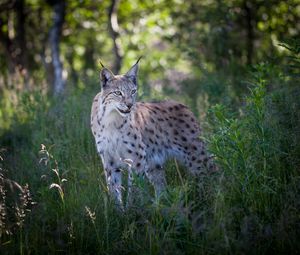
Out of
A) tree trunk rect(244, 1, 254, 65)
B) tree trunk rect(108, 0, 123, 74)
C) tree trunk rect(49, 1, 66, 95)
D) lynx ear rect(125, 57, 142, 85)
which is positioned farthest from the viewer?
tree trunk rect(49, 1, 66, 95)

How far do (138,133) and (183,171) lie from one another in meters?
0.88

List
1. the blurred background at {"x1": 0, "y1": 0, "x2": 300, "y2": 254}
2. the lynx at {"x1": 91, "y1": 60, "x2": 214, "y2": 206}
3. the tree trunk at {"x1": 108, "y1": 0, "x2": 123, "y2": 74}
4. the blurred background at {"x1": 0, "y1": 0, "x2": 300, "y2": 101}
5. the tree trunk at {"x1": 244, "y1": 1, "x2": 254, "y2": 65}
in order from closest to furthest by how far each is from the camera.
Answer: the blurred background at {"x1": 0, "y1": 0, "x2": 300, "y2": 254}, the lynx at {"x1": 91, "y1": 60, "x2": 214, "y2": 206}, the blurred background at {"x1": 0, "y1": 0, "x2": 300, "y2": 101}, the tree trunk at {"x1": 244, "y1": 1, "x2": 254, "y2": 65}, the tree trunk at {"x1": 108, "y1": 0, "x2": 123, "y2": 74}

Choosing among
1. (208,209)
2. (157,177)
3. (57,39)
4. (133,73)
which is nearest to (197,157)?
(157,177)

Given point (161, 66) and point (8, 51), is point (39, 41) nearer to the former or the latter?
point (8, 51)

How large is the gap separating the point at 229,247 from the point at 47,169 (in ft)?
9.96

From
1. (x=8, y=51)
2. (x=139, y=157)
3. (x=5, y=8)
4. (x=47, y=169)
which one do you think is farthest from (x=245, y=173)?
(x=8, y=51)

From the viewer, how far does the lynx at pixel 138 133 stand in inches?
271

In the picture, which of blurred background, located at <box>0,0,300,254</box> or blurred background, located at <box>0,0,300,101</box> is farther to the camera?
blurred background, located at <box>0,0,300,101</box>

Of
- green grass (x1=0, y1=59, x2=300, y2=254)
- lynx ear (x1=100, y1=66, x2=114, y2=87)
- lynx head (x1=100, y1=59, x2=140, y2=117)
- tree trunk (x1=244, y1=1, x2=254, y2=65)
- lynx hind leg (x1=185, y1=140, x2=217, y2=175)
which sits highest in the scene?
tree trunk (x1=244, y1=1, x2=254, y2=65)

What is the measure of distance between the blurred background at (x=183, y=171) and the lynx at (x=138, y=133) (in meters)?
0.25

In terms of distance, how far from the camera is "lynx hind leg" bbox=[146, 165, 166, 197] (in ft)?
22.1

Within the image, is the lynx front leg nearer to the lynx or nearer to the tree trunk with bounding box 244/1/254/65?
the lynx

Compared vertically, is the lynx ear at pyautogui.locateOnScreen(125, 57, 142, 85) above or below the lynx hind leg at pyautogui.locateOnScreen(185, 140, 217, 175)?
above

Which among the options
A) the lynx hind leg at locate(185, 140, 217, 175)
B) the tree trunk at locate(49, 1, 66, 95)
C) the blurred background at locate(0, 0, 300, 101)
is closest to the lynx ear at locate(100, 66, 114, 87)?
the lynx hind leg at locate(185, 140, 217, 175)
